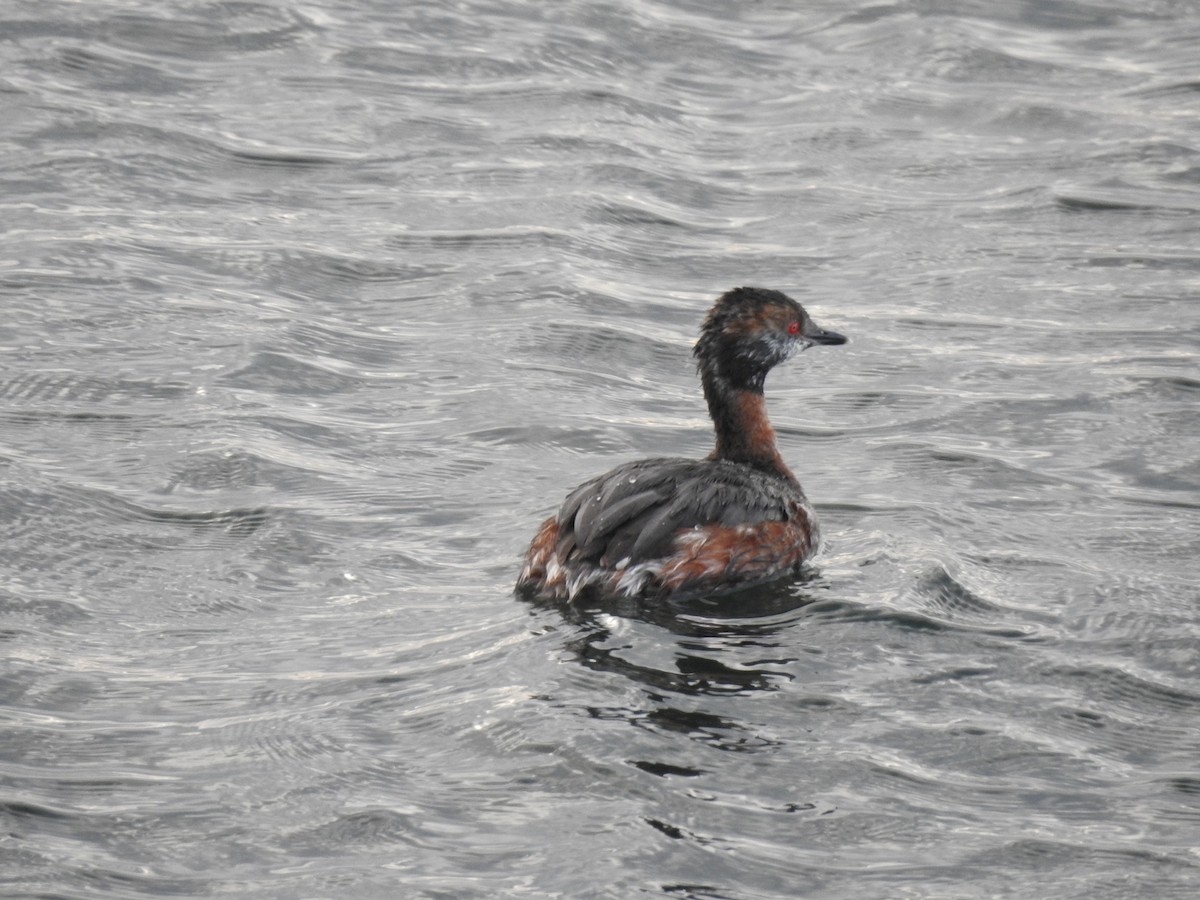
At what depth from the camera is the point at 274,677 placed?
22.5 ft

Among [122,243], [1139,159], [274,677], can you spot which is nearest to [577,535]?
[274,677]

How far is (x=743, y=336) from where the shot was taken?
8.87 meters

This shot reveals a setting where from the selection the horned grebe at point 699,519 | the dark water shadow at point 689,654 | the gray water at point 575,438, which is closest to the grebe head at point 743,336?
the horned grebe at point 699,519

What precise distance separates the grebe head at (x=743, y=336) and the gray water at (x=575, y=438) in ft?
2.24

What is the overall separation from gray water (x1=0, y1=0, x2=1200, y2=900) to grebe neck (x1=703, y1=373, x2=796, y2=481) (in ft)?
1.37

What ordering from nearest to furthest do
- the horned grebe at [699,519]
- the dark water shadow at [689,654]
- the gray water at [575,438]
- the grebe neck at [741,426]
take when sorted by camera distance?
the gray water at [575,438], the dark water shadow at [689,654], the horned grebe at [699,519], the grebe neck at [741,426]

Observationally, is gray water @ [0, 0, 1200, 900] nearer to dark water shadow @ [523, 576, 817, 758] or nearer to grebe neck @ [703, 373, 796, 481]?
dark water shadow @ [523, 576, 817, 758]

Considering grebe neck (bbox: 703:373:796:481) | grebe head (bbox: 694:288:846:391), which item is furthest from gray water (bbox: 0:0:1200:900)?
grebe head (bbox: 694:288:846:391)

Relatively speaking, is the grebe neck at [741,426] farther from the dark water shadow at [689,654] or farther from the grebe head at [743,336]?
the dark water shadow at [689,654]

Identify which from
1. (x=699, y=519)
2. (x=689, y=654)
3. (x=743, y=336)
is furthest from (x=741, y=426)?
(x=689, y=654)

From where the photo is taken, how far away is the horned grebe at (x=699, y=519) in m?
7.58

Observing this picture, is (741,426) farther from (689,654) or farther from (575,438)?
(689,654)

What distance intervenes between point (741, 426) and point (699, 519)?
42.4 inches

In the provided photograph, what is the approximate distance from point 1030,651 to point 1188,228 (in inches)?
242
